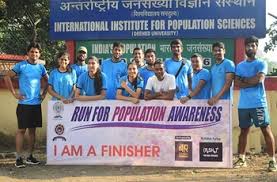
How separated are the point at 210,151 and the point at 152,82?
1.33 meters

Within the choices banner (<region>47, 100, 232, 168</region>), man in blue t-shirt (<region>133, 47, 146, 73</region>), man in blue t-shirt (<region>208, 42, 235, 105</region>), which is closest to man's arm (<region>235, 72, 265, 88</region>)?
man in blue t-shirt (<region>208, 42, 235, 105</region>)

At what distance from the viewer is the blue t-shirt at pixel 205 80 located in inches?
307

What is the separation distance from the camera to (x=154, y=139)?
7895mm

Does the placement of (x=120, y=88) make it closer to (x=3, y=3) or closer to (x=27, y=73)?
(x=27, y=73)

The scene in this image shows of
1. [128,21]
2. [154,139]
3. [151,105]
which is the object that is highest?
[128,21]

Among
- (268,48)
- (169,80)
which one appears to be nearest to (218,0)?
(169,80)

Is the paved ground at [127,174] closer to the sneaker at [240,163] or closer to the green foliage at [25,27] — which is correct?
the sneaker at [240,163]

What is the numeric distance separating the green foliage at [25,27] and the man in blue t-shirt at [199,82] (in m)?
10.4

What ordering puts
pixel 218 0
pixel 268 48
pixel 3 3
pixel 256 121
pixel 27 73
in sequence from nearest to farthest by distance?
pixel 256 121
pixel 27 73
pixel 218 0
pixel 3 3
pixel 268 48

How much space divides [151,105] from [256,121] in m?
1.55

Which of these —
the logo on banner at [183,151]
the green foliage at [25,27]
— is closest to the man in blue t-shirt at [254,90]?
the logo on banner at [183,151]

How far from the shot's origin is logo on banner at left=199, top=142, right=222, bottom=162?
7.68 metres

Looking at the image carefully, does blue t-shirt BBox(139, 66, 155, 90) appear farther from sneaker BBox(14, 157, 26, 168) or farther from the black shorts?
sneaker BBox(14, 157, 26, 168)

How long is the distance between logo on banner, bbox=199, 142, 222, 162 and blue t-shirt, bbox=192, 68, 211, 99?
2.40 ft
